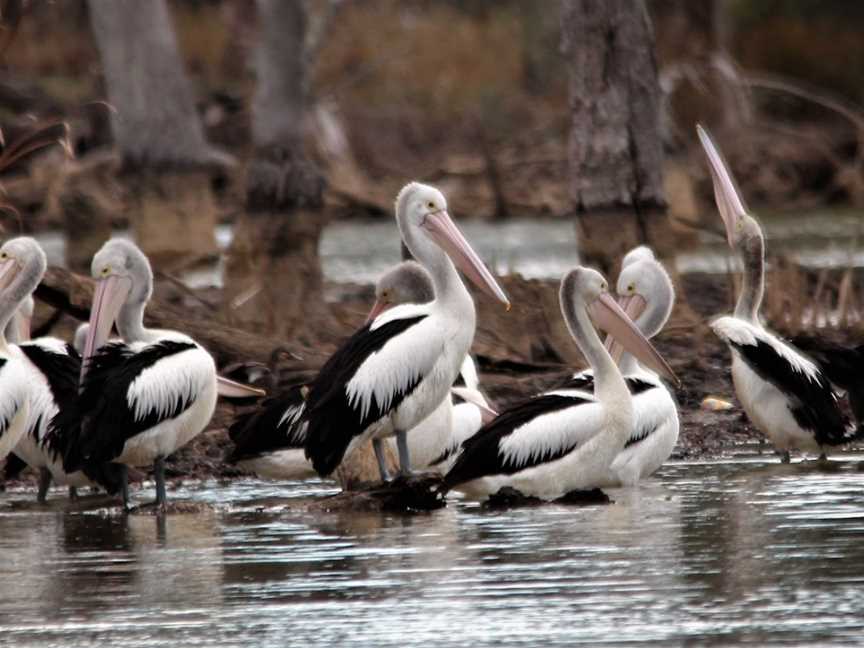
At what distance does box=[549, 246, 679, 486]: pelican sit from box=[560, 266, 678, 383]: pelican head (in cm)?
Result: 16

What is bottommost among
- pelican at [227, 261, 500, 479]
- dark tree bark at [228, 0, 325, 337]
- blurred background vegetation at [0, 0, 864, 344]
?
pelican at [227, 261, 500, 479]

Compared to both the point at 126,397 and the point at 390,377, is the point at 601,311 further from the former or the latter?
the point at 126,397

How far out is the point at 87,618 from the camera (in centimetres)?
635

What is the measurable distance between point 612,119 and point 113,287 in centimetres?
444

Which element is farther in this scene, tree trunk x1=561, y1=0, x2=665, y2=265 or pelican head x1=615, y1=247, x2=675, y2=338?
tree trunk x1=561, y1=0, x2=665, y2=265

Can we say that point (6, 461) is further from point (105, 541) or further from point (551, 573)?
point (551, 573)

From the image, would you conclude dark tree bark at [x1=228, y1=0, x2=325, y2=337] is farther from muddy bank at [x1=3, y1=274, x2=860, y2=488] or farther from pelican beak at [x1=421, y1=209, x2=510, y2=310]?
pelican beak at [x1=421, y1=209, x2=510, y2=310]

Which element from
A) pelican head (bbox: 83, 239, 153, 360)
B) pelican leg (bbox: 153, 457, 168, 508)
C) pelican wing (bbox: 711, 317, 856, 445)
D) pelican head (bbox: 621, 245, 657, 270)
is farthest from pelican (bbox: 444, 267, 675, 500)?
pelican head (bbox: 83, 239, 153, 360)

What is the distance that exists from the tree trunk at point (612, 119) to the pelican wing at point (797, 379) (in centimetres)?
345

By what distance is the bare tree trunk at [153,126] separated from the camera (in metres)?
18.5

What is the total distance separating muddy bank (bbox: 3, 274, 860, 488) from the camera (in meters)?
10.4

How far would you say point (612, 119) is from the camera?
12992 mm

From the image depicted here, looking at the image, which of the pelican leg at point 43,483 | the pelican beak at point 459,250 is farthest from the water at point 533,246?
the pelican leg at point 43,483

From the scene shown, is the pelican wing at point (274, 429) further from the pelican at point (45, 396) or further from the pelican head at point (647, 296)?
the pelican head at point (647, 296)
